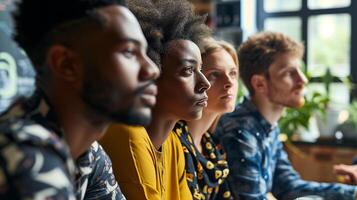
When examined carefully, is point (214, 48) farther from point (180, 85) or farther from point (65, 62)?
point (65, 62)

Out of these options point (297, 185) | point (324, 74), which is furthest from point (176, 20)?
point (324, 74)

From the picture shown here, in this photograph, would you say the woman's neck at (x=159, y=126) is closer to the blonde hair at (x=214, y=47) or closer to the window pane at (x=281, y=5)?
the blonde hair at (x=214, y=47)

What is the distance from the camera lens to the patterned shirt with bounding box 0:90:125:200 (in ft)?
2.02

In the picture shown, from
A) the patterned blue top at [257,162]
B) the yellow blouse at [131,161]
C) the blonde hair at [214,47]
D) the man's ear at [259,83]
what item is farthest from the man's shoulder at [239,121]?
the yellow blouse at [131,161]

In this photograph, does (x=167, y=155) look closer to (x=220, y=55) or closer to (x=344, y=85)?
(x=220, y=55)

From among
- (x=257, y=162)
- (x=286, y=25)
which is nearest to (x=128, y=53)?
(x=257, y=162)

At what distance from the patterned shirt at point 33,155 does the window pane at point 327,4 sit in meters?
3.18

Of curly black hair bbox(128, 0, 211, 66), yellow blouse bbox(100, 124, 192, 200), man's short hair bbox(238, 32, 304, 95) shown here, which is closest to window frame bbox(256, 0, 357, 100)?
man's short hair bbox(238, 32, 304, 95)

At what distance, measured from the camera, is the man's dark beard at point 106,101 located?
27.7 inches

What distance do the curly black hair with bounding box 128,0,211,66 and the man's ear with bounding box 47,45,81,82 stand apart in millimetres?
388

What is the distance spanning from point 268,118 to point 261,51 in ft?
0.87

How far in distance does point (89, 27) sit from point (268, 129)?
3.99 ft

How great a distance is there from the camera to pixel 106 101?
0.71m

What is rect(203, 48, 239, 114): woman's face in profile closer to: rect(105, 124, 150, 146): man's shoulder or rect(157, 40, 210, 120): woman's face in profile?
rect(157, 40, 210, 120): woman's face in profile
